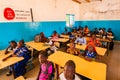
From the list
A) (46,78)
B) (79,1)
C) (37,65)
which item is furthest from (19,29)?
(79,1)

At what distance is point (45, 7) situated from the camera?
6500mm

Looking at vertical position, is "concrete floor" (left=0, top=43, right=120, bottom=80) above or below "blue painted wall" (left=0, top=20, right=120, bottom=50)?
below

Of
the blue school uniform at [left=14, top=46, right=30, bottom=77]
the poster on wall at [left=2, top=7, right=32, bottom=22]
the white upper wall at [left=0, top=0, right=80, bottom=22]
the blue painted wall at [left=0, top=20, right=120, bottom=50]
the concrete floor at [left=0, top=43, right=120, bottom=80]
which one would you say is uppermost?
the white upper wall at [left=0, top=0, right=80, bottom=22]

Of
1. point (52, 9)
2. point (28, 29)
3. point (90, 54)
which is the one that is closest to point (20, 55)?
point (90, 54)

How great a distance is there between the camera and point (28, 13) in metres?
5.48

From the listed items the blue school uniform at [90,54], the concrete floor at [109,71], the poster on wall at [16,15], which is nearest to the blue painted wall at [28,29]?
the poster on wall at [16,15]

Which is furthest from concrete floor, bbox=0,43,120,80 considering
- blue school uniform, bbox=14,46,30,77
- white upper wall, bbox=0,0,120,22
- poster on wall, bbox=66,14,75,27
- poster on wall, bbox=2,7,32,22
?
poster on wall, bbox=66,14,75,27

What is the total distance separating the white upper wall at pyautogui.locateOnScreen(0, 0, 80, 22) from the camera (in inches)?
188

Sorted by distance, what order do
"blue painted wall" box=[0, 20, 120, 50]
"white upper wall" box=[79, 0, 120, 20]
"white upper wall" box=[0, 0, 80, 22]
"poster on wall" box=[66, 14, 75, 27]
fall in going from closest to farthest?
1. "blue painted wall" box=[0, 20, 120, 50]
2. "white upper wall" box=[0, 0, 80, 22]
3. "white upper wall" box=[79, 0, 120, 20]
4. "poster on wall" box=[66, 14, 75, 27]

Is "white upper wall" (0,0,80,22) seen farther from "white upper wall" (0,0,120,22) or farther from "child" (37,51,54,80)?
"child" (37,51,54,80)

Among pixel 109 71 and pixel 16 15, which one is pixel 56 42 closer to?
pixel 16 15

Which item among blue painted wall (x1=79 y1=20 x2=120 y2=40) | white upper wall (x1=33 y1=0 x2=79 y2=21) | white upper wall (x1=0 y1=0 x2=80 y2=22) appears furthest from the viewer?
blue painted wall (x1=79 y1=20 x2=120 y2=40)

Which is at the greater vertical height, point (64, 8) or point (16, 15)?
point (64, 8)

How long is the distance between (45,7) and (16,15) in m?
2.05
